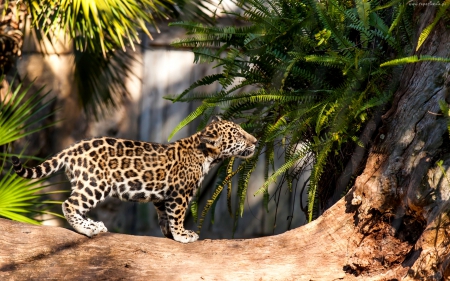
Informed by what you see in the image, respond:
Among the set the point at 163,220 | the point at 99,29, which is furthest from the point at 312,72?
the point at 99,29

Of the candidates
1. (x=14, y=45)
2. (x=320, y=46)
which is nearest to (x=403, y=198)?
(x=320, y=46)

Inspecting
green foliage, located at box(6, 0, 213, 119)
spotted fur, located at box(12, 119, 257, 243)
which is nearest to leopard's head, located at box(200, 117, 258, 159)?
spotted fur, located at box(12, 119, 257, 243)

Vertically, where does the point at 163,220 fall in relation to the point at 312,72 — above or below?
below

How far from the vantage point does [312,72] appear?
434 cm

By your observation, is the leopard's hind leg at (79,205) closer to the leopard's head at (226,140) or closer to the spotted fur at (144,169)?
the spotted fur at (144,169)

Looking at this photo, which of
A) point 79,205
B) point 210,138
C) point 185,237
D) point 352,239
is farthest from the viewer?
point 210,138

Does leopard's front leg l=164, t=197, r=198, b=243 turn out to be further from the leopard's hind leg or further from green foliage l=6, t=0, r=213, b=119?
green foliage l=6, t=0, r=213, b=119

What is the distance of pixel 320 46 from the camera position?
14.0 ft

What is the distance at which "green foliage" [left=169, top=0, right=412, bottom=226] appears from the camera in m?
3.98

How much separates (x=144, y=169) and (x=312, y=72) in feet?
4.27

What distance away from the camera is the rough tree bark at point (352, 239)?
367 cm

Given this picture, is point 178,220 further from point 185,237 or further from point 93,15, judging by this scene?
point 93,15

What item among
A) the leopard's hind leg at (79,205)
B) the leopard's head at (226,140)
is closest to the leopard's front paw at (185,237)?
the leopard's hind leg at (79,205)

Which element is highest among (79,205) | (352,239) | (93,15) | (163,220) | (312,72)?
(93,15)
